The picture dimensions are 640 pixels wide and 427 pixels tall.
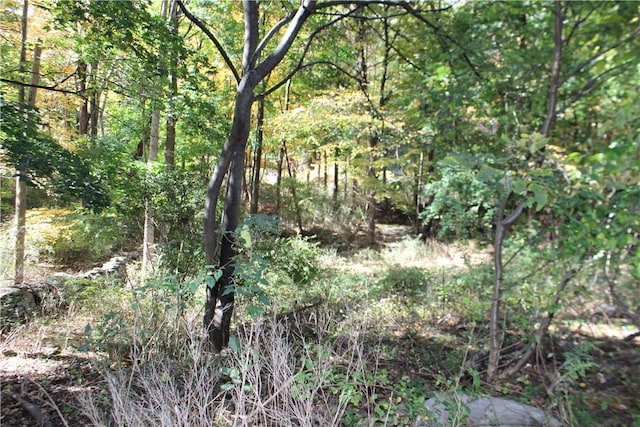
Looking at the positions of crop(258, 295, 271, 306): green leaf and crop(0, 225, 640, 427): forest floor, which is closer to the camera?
crop(258, 295, 271, 306): green leaf

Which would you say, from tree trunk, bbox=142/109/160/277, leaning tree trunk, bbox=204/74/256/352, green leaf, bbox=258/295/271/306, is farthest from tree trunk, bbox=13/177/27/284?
green leaf, bbox=258/295/271/306

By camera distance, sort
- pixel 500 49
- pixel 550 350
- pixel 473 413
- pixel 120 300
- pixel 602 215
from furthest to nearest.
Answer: pixel 120 300 → pixel 550 350 → pixel 500 49 → pixel 473 413 → pixel 602 215

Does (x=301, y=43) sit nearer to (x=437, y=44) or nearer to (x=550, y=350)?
(x=437, y=44)

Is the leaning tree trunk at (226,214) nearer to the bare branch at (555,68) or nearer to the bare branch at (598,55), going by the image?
the bare branch at (555,68)

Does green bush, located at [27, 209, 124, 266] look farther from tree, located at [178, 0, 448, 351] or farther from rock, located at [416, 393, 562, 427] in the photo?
rock, located at [416, 393, 562, 427]

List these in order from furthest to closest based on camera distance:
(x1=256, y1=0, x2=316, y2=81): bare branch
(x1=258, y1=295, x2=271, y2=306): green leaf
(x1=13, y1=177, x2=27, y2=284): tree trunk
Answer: (x1=13, y1=177, x2=27, y2=284): tree trunk, (x1=256, y1=0, x2=316, y2=81): bare branch, (x1=258, y1=295, x2=271, y2=306): green leaf

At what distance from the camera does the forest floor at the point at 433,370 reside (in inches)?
94.7

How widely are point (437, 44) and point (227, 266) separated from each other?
2940 millimetres

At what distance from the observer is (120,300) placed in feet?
13.2

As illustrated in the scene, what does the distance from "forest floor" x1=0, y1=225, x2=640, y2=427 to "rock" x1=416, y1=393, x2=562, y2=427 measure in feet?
0.39

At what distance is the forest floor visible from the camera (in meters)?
2.40

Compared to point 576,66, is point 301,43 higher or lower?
higher

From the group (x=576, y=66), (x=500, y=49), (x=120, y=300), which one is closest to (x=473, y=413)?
(x=576, y=66)

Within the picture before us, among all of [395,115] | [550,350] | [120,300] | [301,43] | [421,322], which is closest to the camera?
[550,350]
